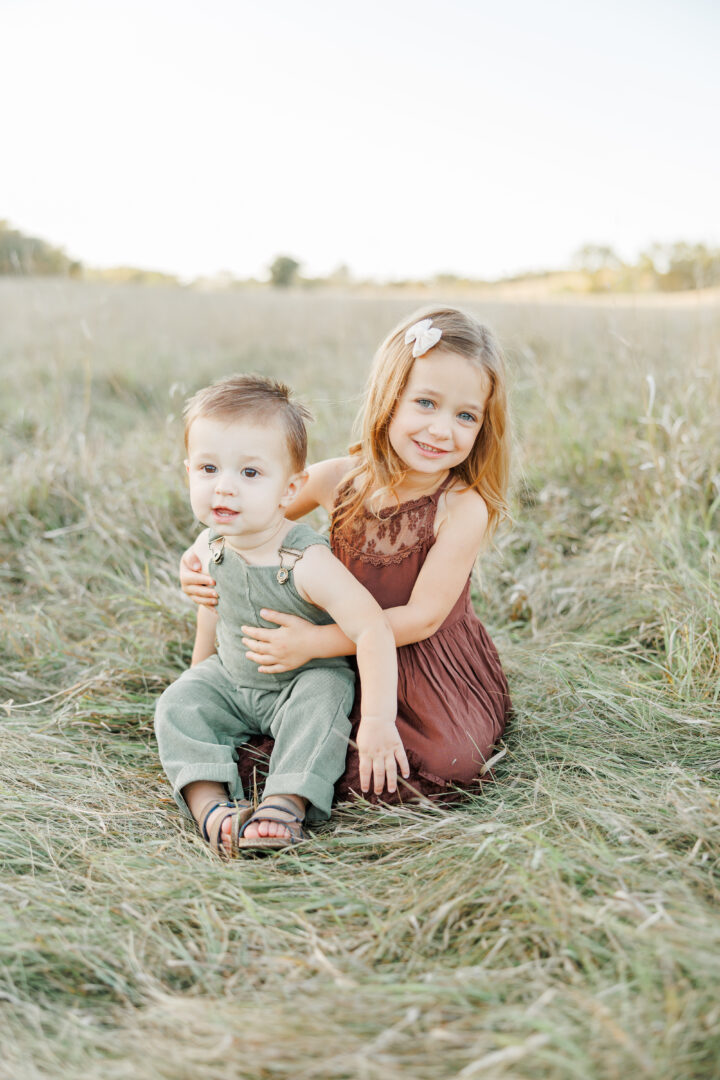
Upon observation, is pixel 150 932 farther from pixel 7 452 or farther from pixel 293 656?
pixel 7 452

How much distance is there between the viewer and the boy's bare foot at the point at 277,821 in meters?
1.69

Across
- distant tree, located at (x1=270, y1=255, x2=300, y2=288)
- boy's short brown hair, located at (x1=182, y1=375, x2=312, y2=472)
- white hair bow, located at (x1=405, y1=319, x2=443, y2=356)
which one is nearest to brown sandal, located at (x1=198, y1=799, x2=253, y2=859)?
boy's short brown hair, located at (x1=182, y1=375, x2=312, y2=472)

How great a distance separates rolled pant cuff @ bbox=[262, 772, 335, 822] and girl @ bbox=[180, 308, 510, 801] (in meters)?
0.09

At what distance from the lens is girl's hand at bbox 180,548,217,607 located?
6.56 ft

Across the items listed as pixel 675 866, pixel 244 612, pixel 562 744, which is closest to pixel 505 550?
pixel 562 744

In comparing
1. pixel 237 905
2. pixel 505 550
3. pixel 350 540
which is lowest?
pixel 237 905

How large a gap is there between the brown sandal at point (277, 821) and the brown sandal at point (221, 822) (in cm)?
1

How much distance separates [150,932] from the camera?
1392mm

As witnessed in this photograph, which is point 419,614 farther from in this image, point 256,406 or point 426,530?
point 256,406

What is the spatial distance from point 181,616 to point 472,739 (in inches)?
42.4

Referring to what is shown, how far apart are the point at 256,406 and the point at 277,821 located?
86 cm

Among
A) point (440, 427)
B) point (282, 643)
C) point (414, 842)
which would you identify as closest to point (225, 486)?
point (282, 643)

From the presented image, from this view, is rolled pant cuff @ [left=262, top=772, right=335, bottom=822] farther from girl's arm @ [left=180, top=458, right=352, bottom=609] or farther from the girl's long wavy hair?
the girl's long wavy hair

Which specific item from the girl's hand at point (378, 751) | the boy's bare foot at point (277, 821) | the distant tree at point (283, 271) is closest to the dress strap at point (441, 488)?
the girl's hand at point (378, 751)
